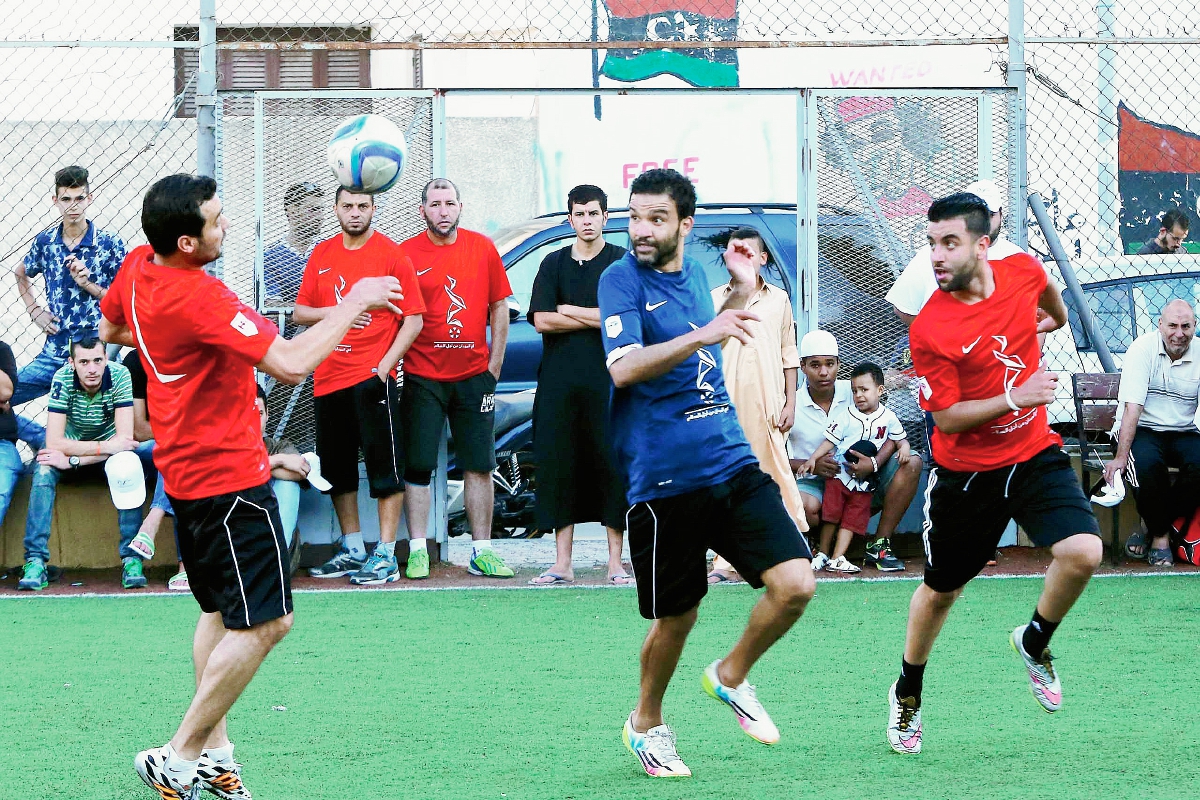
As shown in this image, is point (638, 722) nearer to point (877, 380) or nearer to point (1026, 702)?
point (1026, 702)

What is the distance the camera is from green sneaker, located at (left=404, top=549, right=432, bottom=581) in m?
8.79

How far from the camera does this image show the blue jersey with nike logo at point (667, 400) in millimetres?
4602

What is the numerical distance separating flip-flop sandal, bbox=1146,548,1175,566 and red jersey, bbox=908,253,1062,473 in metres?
4.40

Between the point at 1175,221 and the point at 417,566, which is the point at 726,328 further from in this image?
the point at 1175,221

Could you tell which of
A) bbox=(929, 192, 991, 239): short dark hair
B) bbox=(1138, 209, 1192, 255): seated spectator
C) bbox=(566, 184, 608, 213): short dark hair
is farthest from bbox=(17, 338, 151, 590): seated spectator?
bbox=(1138, 209, 1192, 255): seated spectator

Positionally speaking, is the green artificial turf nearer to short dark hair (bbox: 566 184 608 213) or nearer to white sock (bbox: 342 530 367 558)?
white sock (bbox: 342 530 367 558)

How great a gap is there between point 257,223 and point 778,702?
502cm

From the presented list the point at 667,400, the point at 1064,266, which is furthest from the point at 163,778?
the point at 1064,266

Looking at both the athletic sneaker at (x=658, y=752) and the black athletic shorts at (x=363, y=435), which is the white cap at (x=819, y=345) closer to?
the black athletic shorts at (x=363, y=435)

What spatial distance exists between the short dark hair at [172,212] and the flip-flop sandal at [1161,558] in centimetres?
674

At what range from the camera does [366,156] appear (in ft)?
18.9

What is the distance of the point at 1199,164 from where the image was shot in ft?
37.1

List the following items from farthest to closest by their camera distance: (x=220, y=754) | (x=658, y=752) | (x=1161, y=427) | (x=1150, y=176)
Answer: (x=1150, y=176) < (x=1161, y=427) < (x=658, y=752) < (x=220, y=754)

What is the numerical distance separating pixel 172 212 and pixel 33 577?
5009 millimetres
